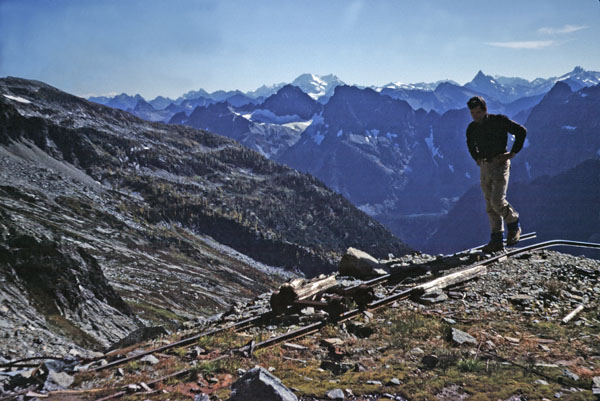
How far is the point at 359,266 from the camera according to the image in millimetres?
16062

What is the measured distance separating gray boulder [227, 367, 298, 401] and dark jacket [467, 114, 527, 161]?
11.3 meters

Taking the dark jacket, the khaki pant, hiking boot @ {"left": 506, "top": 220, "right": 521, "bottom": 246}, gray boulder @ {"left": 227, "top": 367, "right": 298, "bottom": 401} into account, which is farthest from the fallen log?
hiking boot @ {"left": 506, "top": 220, "right": 521, "bottom": 246}

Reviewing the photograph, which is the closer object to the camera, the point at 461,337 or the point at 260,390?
the point at 260,390

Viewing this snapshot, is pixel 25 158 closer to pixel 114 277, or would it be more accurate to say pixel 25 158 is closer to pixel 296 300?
pixel 114 277

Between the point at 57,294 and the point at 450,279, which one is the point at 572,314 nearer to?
the point at 450,279

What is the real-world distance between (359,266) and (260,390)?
1081cm

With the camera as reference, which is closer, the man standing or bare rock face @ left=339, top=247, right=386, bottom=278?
the man standing

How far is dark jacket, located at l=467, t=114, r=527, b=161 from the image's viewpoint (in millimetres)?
13703

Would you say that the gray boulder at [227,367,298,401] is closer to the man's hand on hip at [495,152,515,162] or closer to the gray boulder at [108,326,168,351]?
the gray boulder at [108,326,168,351]

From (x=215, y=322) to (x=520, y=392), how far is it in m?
8.04

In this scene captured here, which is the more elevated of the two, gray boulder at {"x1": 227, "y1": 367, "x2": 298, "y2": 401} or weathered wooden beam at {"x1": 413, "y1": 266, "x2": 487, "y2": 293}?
weathered wooden beam at {"x1": 413, "y1": 266, "x2": 487, "y2": 293}

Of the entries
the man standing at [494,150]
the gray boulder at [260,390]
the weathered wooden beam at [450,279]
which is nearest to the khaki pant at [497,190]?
the man standing at [494,150]

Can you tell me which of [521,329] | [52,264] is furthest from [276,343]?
[52,264]

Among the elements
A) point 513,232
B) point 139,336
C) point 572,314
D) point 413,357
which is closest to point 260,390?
point 413,357
